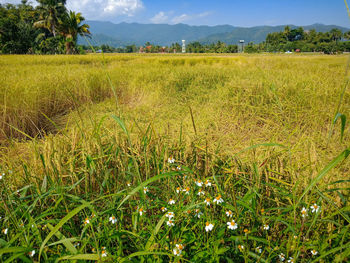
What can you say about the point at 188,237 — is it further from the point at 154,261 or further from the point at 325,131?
the point at 325,131

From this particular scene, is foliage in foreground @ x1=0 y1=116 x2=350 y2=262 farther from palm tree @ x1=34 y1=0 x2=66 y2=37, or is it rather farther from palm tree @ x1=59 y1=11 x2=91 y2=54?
palm tree @ x1=34 y1=0 x2=66 y2=37

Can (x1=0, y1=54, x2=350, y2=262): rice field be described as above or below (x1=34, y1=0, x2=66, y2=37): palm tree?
below

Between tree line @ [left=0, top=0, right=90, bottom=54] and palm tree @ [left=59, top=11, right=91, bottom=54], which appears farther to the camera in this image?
tree line @ [left=0, top=0, right=90, bottom=54]

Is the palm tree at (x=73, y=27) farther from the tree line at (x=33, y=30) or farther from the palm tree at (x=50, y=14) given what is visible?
the palm tree at (x=50, y=14)

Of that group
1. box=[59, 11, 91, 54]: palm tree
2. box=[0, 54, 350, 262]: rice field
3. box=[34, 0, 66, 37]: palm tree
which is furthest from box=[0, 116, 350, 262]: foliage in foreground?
box=[34, 0, 66, 37]: palm tree

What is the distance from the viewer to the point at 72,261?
2.01 feet

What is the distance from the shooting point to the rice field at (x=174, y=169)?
0.68m

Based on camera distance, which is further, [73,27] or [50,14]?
[50,14]

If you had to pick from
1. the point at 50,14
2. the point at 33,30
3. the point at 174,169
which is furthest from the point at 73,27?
the point at 33,30

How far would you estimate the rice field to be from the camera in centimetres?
68

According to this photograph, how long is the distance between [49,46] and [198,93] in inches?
984

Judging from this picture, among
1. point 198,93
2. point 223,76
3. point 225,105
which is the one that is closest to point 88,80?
point 198,93

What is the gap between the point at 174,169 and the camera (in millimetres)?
1097

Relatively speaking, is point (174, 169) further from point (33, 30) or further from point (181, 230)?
point (33, 30)
